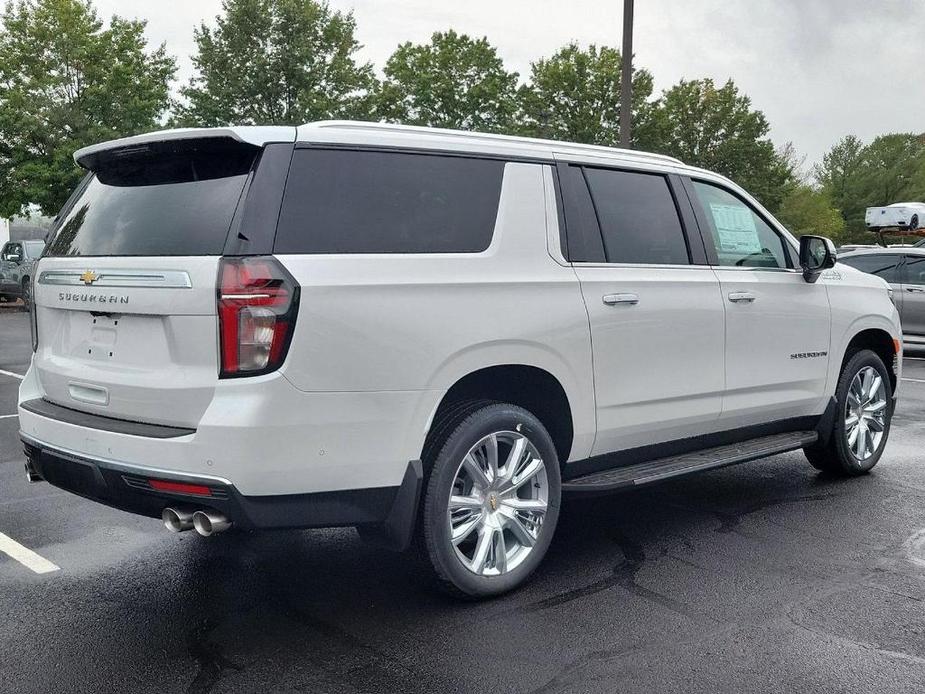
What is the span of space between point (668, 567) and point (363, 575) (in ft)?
4.61

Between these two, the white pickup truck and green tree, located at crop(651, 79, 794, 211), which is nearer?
the white pickup truck

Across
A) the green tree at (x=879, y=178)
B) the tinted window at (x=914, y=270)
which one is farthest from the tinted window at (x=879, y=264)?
the green tree at (x=879, y=178)

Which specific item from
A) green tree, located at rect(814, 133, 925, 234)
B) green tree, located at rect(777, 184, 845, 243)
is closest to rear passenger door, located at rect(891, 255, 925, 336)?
green tree, located at rect(777, 184, 845, 243)

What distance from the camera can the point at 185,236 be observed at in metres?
3.67

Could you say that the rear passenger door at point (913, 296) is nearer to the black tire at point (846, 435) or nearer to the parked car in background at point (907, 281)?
the parked car in background at point (907, 281)

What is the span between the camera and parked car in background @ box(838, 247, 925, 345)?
46.8 ft

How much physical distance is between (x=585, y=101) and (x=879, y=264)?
36526mm

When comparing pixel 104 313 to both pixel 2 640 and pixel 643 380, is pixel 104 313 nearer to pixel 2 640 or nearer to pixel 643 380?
pixel 2 640

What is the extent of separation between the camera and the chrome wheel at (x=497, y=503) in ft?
13.4

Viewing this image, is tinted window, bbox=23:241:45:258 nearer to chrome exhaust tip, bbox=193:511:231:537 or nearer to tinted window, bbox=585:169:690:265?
tinted window, bbox=585:169:690:265

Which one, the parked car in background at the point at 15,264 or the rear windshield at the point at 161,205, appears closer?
the rear windshield at the point at 161,205

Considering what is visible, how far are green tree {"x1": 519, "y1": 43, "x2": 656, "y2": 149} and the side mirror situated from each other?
43.7m

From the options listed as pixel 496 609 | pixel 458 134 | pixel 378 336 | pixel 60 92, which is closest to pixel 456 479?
pixel 496 609

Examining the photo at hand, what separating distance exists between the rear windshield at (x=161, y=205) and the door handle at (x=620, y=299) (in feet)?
5.74
